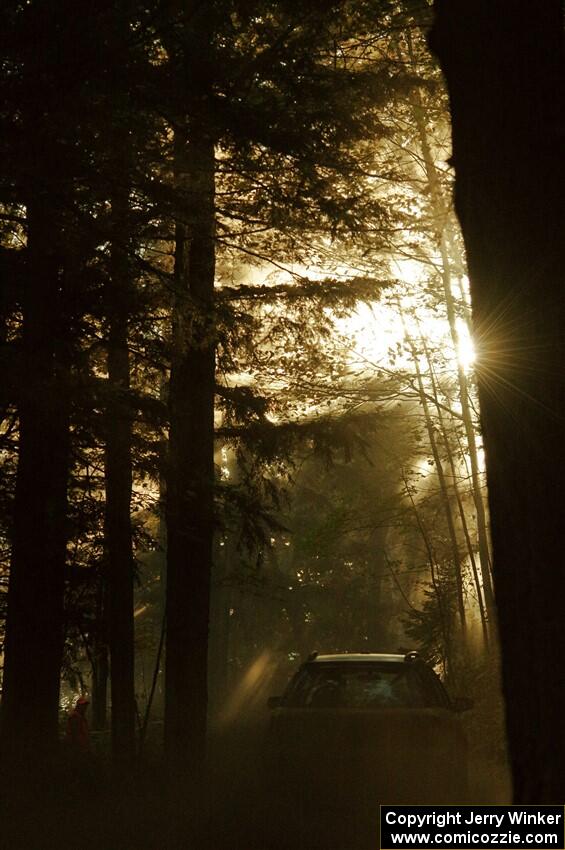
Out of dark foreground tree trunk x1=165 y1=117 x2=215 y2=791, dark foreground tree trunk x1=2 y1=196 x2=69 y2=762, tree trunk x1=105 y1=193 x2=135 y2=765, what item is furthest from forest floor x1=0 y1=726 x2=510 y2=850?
tree trunk x1=105 y1=193 x2=135 y2=765

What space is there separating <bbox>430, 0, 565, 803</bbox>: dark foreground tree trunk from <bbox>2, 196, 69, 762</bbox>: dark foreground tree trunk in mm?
6466

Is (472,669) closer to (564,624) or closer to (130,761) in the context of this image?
(130,761)

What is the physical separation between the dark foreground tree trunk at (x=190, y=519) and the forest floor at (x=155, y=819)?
1823 millimetres

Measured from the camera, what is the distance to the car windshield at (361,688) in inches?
363

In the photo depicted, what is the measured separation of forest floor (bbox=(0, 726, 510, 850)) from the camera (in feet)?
26.4

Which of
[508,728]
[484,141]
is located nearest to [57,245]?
[484,141]

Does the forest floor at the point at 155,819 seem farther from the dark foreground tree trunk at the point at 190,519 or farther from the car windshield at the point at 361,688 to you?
the dark foreground tree trunk at the point at 190,519

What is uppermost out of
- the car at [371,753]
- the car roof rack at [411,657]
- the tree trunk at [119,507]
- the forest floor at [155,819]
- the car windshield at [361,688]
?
the tree trunk at [119,507]

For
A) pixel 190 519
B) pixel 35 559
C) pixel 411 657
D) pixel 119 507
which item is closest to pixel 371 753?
pixel 411 657

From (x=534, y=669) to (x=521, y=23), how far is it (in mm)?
2620

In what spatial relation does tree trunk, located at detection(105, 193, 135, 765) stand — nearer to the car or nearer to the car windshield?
the car windshield

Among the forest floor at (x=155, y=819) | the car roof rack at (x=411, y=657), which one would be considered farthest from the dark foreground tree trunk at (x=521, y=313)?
the car roof rack at (x=411, y=657)

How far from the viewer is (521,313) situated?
3.84 meters

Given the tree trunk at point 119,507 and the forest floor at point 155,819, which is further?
the tree trunk at point 119,507
